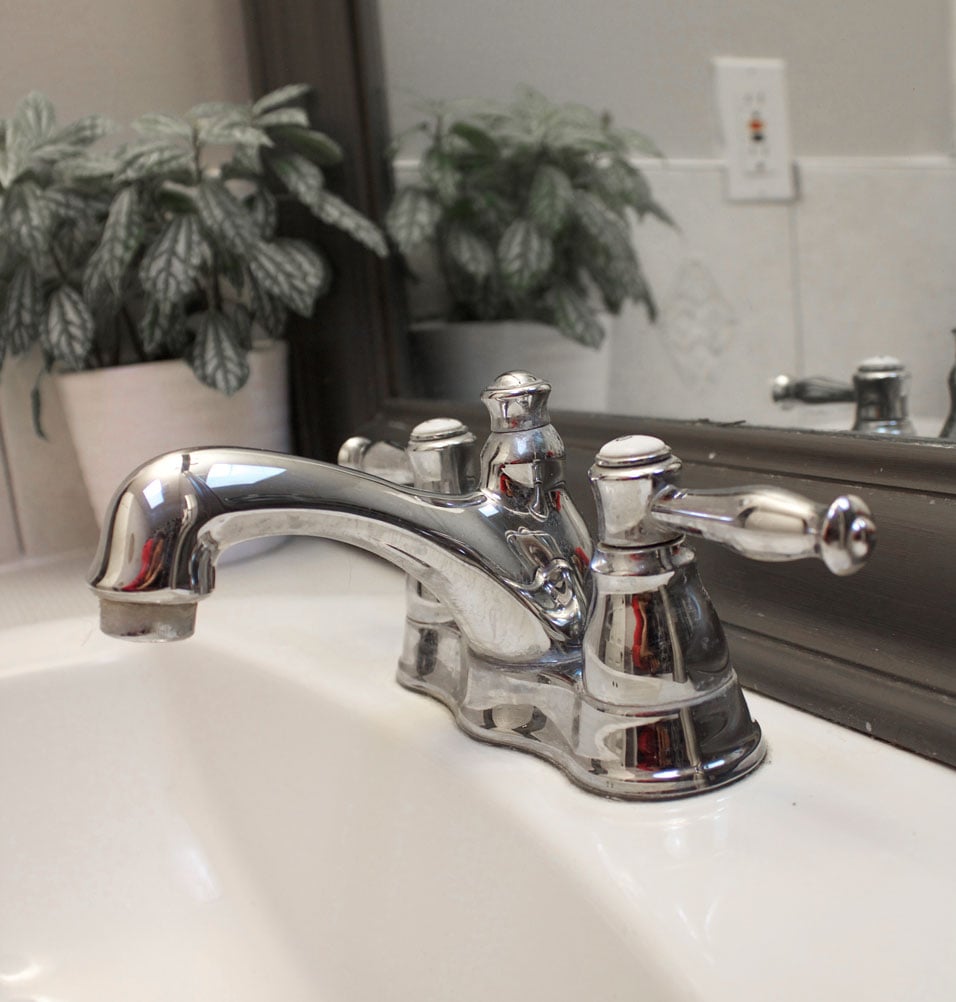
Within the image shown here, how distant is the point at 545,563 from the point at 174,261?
1.18 ft

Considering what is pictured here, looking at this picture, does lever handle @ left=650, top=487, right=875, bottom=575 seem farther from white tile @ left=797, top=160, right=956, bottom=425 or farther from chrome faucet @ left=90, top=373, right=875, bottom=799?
white tile @ left=797, top=160, right=956, bottom=425

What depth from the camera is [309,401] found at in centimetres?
81

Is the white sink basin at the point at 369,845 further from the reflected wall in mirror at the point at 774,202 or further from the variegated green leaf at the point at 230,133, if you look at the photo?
the variegated green leaf at the point at 230,133

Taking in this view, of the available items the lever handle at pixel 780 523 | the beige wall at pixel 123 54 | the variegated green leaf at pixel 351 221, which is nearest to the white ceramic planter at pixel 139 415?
the variegated green leaf at pixel 351 221

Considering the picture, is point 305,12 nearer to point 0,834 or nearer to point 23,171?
point 23,171

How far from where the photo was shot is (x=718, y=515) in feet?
0.90

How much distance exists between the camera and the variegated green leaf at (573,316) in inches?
22.9

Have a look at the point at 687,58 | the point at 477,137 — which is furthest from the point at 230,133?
the point at 687,58

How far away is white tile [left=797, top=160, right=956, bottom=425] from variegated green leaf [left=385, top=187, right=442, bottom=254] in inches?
11.6

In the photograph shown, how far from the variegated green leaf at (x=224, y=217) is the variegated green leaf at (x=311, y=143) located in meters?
0.07

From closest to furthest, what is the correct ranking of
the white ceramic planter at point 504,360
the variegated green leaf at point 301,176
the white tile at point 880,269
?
the white tile at point 880,269, the white ceramic planter at point 504,360, the variegated green leaf at point 301,176

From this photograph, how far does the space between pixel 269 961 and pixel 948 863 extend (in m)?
0.29

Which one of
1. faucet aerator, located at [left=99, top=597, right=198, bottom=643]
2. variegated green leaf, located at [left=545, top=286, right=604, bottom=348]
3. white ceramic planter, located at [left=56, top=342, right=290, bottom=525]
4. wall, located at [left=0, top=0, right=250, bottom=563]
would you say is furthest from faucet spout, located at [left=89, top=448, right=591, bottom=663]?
wall, located at [left=0, top=0, right=250, bottom=563]

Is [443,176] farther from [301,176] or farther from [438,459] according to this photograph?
[438,459]
